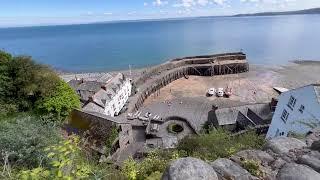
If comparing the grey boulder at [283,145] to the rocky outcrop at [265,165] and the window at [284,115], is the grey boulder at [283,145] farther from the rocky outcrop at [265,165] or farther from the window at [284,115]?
the window at [284,115]

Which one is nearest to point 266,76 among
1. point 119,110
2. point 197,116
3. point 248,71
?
point 248,71

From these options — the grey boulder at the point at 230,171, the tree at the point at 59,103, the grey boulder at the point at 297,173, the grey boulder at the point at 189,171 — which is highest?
the grey boulder at the point at 189,171

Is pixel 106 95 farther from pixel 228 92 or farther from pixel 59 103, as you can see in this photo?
pixel 228 92

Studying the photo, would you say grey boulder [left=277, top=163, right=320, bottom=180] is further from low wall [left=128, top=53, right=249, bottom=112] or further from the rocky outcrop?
low wall [left=128, top=53, right=249, bottom=112]

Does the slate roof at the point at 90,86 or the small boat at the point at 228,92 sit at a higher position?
the slate roof at the point at 90,86

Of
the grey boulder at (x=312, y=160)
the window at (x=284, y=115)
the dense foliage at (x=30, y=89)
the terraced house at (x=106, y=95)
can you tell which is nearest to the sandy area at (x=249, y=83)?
the terraced house at (x=106, y=95)

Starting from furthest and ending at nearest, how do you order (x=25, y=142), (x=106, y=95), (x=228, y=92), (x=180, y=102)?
(x=228, y=92), (x=180, y=102), (x=106, y=95), (x=25, y=142)

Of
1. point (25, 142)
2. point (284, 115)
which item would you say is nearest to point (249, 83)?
point (284, 115)
